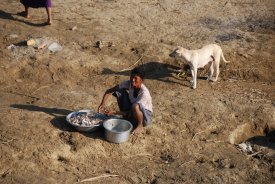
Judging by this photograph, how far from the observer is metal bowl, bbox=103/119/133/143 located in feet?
20.2

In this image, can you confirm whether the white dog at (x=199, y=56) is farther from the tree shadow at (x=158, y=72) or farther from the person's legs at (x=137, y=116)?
the person's legs at (x=137, y=116)

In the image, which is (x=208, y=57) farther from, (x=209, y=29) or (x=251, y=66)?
(x=209, y=29)

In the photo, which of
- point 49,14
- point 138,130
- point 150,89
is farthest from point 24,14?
point 138,130

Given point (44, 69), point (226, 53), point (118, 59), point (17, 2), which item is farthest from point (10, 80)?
point (226, 53)

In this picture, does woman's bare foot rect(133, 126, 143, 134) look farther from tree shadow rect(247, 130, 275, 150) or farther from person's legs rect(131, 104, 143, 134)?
tree shadow rect(247, 130, 275, 150)

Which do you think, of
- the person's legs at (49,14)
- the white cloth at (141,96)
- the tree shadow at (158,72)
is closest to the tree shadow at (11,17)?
the person's legs at (49,14)

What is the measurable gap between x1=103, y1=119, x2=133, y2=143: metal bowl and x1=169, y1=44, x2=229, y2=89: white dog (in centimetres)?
211

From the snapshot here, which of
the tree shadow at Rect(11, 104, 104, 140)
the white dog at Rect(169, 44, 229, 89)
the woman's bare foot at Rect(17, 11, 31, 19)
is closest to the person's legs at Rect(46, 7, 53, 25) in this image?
the woman's bare foot at Rect(17, 11, 31, 19)

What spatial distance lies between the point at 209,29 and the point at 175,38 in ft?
3.43

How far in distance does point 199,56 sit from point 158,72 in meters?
1.01

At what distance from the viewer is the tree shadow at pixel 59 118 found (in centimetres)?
643

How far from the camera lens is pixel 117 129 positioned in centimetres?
645

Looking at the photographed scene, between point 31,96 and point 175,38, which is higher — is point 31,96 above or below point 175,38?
below

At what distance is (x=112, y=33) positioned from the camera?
31.9ft
